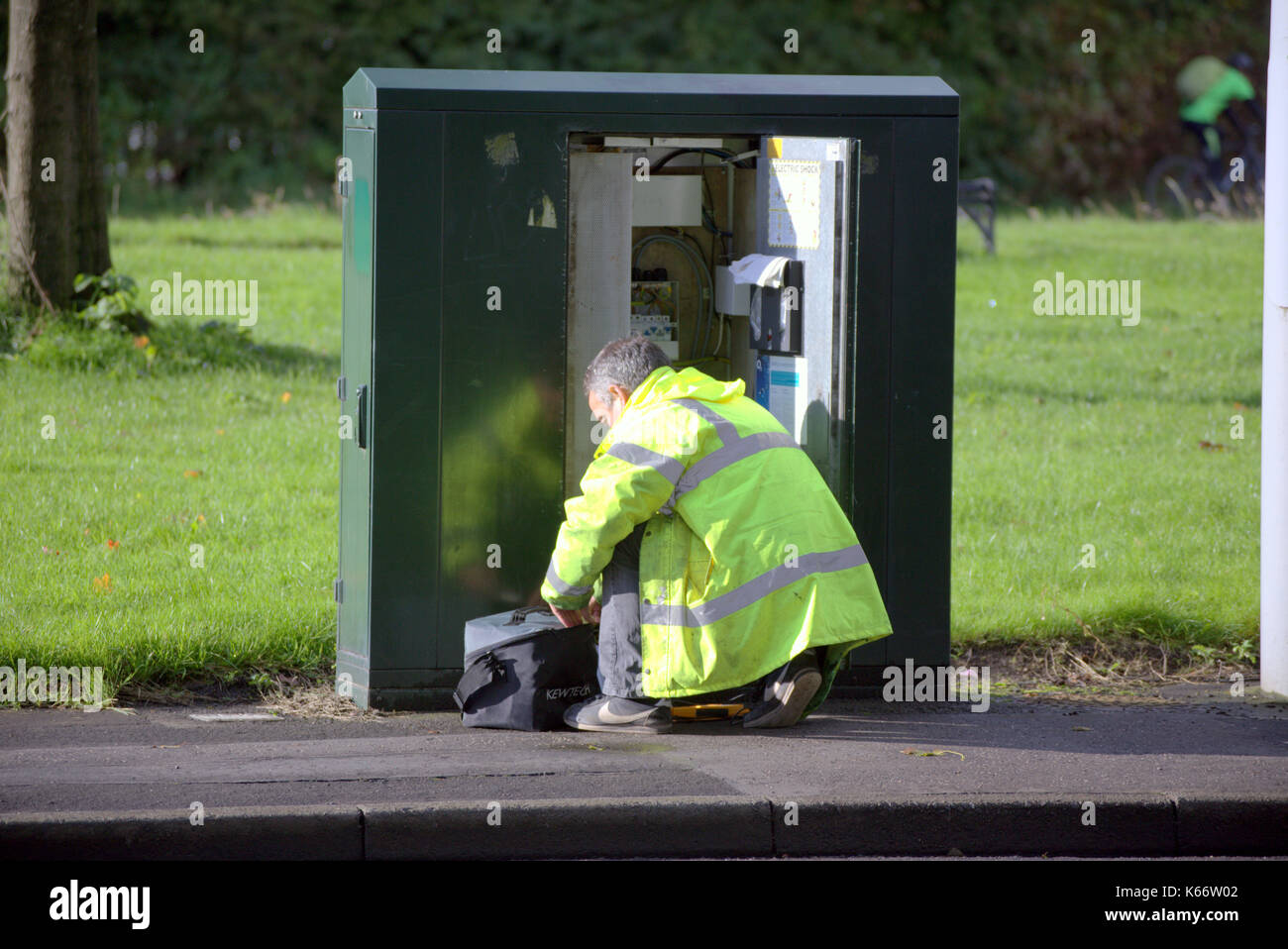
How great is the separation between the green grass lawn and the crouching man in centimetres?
151

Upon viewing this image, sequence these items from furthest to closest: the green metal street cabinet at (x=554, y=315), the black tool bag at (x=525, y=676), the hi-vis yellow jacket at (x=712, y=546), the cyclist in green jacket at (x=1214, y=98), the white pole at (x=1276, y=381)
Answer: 1. the cyclist in green jacket at (x=1214, y=98)
2. the white pole at (x=1276, y=381)
3. the green metal street cabinet at (x=554, y=315)
4. the black tool bag at (x=525, y=676)
5. the hi-vis yellow jacket at (x=712, y=546)

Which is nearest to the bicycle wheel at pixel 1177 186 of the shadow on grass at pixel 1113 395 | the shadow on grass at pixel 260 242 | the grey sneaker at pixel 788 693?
the shadow on grass at pixel 1113 395

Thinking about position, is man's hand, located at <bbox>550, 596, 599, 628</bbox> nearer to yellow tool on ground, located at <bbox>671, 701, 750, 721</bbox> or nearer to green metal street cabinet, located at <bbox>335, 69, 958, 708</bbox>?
green metal street cabinet, located at <bbox>335, 69, 958, 708</bbox>

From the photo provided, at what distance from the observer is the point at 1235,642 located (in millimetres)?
6949

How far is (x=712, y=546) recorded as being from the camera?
17.7ft

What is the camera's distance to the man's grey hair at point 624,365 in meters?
5.55

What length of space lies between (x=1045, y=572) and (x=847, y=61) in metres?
15.7

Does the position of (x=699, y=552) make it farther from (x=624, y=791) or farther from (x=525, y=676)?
(x=624, y=791)

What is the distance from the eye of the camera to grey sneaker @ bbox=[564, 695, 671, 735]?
219 inches

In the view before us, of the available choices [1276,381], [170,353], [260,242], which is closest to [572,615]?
[1276,381]

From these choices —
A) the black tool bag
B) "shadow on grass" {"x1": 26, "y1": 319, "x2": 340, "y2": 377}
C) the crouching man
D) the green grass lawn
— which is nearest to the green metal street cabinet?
the black tool bag

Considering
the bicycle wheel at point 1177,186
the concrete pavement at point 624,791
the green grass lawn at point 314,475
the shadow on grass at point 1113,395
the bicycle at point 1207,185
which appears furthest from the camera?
the bicycle wheel at point 1177,186

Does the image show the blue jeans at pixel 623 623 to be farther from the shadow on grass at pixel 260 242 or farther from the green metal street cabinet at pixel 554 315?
the shadow on grass at pixel 260 242

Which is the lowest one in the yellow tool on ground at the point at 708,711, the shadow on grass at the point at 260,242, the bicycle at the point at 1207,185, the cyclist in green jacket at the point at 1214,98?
the yellow tool on ground at the point at 708,711
